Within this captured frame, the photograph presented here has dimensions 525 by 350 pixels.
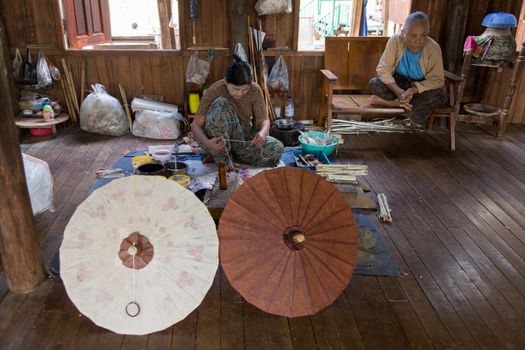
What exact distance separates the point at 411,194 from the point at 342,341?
5.60 ft

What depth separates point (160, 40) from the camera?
6227 mm

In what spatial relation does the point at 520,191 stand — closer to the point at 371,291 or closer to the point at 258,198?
the point at 371,291

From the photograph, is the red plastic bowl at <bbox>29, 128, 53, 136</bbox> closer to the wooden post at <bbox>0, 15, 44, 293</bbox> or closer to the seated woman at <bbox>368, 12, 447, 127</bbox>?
the wooden post at <bbox>0, 15, 44, 293</bbox>

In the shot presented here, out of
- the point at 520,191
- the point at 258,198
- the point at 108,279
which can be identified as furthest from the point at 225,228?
the point at 520,191

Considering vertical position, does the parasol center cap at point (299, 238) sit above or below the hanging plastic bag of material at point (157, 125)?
above

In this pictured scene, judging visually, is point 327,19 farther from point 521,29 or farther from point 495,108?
point 495,108

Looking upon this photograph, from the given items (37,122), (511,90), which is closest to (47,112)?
(37,122)

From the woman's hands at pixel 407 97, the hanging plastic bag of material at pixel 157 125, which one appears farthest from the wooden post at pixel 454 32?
the hanging plastic bag of material at pixel 157 125

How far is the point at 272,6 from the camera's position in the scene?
434 centimetres

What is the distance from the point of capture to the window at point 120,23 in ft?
15.4

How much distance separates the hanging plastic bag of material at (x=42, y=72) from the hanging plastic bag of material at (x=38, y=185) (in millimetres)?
1830

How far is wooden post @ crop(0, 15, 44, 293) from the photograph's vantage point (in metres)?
2.05

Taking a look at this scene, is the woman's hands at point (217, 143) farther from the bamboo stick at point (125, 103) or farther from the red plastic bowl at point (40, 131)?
the red plastic bowl at point (40, 131)

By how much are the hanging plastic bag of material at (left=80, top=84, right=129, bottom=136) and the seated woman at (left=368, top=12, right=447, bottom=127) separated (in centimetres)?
253
